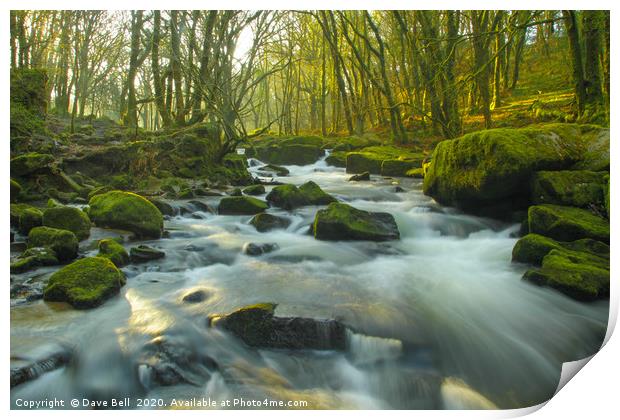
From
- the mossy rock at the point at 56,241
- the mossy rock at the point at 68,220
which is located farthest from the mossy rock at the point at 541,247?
the mossy rock at the point at 68,220

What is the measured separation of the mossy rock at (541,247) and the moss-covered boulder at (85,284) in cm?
331

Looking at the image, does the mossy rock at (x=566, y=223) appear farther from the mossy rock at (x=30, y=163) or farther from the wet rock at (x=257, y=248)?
the mossy rock at (x=30, y=163)

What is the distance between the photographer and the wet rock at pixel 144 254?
11.7 ft

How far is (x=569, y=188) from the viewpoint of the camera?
389 cm

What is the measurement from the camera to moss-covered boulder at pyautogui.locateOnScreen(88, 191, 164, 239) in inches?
164

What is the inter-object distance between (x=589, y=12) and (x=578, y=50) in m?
0.93

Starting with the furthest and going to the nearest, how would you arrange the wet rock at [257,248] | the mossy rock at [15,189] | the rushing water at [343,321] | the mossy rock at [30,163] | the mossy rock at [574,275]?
the mossy rock at [30,163] → the wet rock at [257,248] → the mossy rock at [15,189] → the mossy rock at [574,275] → the rushing water at [343,321]

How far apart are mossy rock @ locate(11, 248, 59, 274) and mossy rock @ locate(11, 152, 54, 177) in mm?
1219

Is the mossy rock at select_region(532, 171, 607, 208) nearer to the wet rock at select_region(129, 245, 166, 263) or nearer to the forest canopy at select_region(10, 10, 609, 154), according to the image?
the forest canopy at select_region(10, 10, 609, 154)

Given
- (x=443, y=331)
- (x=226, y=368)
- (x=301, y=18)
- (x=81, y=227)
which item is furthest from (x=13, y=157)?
(x=443, y=331)

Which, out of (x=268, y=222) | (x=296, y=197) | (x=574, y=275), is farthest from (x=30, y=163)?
(x=574, y=275)

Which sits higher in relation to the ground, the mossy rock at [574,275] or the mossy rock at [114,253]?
the mossy rock at [114,253]

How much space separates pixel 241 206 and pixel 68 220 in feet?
6.28

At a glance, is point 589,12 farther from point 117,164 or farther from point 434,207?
point 117,164
